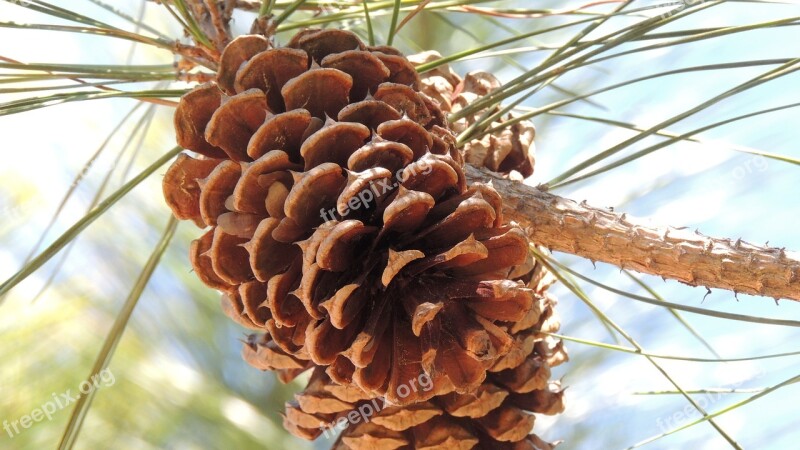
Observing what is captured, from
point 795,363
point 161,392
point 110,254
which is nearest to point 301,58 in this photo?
point 161,392

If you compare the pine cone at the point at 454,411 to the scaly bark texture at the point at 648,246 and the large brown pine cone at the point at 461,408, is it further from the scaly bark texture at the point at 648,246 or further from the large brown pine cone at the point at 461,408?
the scaly bark texture at the point at 648,246

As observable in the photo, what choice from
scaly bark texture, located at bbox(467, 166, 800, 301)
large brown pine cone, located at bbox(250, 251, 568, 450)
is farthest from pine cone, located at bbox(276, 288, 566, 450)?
scaly bark texture, located at bbox(467, 166, 800, 301)

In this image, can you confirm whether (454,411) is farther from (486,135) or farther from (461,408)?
(486,135)

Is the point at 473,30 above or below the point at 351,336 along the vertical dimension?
above

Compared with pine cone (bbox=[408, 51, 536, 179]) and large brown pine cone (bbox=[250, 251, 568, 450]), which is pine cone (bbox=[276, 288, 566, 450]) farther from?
pine cone (bbox=[408, 51, 536, 179])

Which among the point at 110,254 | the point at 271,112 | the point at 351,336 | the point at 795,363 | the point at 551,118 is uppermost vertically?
the point at 551,118

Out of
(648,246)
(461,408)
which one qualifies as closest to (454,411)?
(461,408)

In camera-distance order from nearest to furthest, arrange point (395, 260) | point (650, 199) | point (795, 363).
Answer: point (395, 260) < point (795, 363) < point (650, 199)

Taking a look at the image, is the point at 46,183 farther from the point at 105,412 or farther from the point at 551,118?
the point at 551,118
